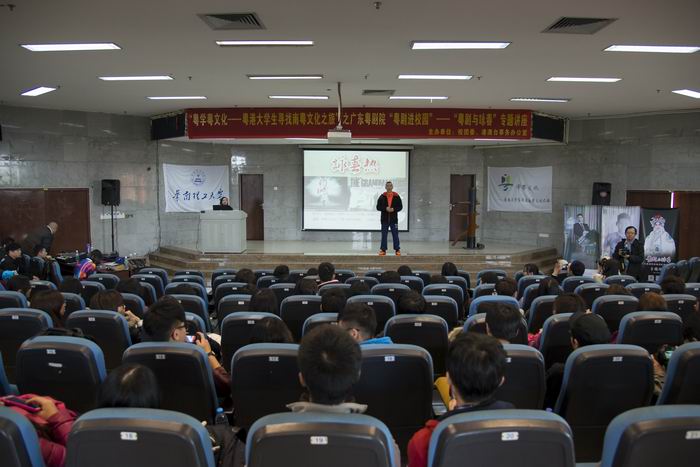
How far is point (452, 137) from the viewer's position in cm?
1134

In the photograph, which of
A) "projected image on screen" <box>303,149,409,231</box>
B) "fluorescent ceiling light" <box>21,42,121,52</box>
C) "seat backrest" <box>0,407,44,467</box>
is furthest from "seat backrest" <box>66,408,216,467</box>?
"projected image on screen" <box>303,149,409,231</box>

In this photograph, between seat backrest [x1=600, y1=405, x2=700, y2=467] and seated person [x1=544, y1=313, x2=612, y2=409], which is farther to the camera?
seated person [x1=544, y1=313, x2=612, y2=409]

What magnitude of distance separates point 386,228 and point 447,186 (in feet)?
13.2

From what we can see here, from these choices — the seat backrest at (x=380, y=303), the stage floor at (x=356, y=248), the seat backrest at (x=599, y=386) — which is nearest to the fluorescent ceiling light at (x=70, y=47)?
the seat backrest at (x=380, y=303)

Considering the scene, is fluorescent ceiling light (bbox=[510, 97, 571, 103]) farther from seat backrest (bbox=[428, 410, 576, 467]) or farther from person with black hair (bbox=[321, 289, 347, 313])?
seat backrest (bbox=[428, 410, 576, 467])

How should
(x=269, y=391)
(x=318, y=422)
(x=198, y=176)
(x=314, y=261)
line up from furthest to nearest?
1. (x=198, y=176)
2. (x=314, y=261)
3. (x=269, y=391)
4. (x=318, y=422)

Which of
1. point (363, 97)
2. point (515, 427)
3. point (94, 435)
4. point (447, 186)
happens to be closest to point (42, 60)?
point (363, 97)

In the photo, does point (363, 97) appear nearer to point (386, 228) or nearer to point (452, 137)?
point (452, 137)

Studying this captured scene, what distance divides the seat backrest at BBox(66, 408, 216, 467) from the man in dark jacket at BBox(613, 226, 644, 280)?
925 cm

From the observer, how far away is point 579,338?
3.26 metres

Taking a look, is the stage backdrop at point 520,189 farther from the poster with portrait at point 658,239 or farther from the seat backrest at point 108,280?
the seat backrest at point 108,280

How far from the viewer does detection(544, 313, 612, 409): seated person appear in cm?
308

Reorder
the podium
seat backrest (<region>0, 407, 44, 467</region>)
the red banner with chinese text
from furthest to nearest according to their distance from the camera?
the podium
the red banner with chinese text
seat backrest (<region>0, 407, 44, 467</region>)

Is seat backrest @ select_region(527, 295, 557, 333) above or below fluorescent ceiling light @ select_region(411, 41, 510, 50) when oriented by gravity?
below
